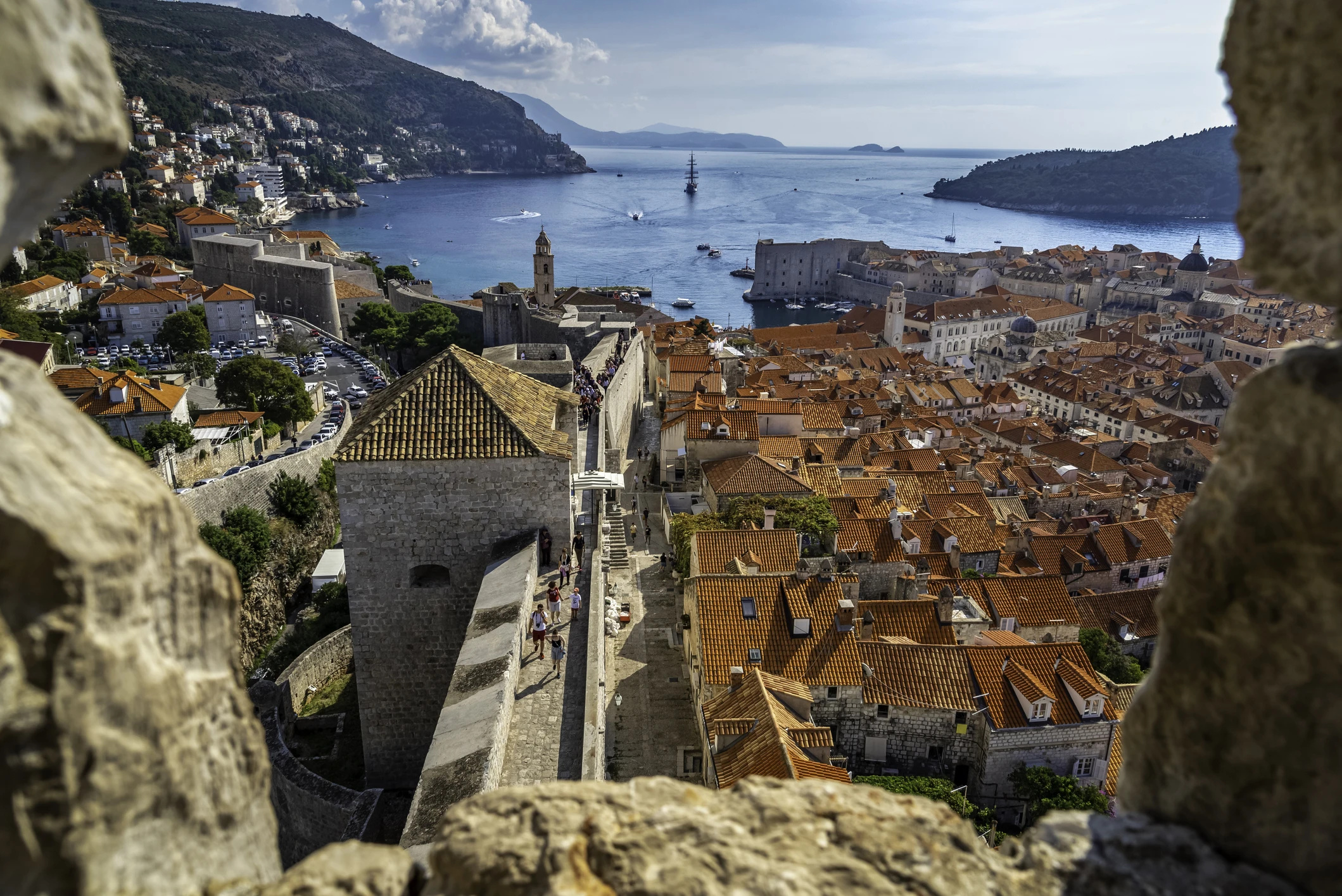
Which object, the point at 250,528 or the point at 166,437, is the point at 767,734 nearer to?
the point at 250,528

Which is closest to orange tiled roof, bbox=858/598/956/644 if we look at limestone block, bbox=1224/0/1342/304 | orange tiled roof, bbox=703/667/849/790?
orange tiled roof, bbox=703/667/849/790

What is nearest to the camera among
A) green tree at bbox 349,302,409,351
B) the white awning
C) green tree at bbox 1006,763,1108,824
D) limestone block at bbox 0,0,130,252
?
limestone block at bbox 0,0,130,252

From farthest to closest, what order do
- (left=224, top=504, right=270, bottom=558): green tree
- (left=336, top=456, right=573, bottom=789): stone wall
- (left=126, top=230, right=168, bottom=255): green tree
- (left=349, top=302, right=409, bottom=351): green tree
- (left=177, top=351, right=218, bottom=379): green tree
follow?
(left=126, top=230, right=168, bottom=255): green tree, (left=349, top=302, right=409, bottom=351): green tree, (left=177, top=351, right=218, bottom=379): green tree, (left=224, top=504, right=270, bottom=558): green tree, (left=336, top=456, right=573, bottom=789): stone wall

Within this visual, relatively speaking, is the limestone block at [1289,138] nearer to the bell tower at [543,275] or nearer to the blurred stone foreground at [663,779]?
the blurred stone foreground at [663,779]

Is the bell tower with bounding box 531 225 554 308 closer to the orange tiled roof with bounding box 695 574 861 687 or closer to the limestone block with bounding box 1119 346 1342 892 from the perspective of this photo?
the orange tiled roof with bounding box 695 574 861 687

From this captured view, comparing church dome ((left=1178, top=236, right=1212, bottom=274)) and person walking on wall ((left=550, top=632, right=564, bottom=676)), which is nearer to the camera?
person walking on wall ((left=550, top=632, right=564, bottom=676))

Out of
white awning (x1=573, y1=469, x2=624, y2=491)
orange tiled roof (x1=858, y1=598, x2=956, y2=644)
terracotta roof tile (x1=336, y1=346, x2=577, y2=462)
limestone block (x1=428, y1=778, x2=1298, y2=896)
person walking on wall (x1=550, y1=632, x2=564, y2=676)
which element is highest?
limestone block (x1=428, y1=778, x2=1298, y2=896)

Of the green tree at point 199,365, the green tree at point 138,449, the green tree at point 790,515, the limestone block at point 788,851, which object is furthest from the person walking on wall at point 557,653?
the green tree at point 199,365

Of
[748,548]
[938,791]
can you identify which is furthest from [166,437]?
[938,791]

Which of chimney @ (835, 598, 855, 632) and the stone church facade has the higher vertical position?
the stone church facade
